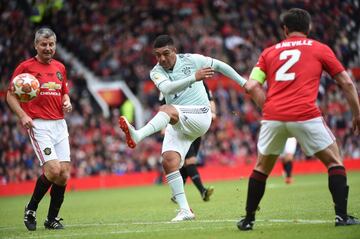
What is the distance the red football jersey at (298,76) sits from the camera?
25.8 ft

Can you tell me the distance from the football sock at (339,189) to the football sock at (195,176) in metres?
6.34

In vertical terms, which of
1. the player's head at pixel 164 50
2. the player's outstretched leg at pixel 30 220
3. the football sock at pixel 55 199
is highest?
the player's head at pixel 164 50

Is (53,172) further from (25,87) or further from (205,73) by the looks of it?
(205,73)

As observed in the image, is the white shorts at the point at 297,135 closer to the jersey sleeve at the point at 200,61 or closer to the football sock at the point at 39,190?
the jersey sleeve at the point at 200,61

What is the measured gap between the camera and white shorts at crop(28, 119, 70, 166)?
32.6ft

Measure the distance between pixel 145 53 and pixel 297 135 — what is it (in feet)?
76.6

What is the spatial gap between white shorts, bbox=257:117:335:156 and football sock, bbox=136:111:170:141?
2.11 m

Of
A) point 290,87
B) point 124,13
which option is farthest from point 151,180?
point 290,87

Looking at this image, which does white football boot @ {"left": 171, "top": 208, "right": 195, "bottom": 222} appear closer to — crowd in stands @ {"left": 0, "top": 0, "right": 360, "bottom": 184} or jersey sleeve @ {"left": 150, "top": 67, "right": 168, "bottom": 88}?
jersey sleeve @ {"left": 150, "top": 67, "right": 168, "bottom": 88}

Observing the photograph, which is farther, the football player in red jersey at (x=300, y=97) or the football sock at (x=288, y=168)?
the football sock at (x=288, y=168)

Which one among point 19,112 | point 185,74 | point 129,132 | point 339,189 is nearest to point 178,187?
point 129,132

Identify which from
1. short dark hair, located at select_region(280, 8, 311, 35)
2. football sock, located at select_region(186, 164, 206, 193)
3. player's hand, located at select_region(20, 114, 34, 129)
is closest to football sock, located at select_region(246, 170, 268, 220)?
short dark hair, located at select_region(280, 8, 311, 35)

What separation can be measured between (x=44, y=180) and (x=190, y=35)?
2137 centimetres

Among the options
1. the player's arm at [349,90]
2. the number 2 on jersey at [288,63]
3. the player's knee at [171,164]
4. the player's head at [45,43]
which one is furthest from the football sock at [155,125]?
the player's arm at [349,90]
